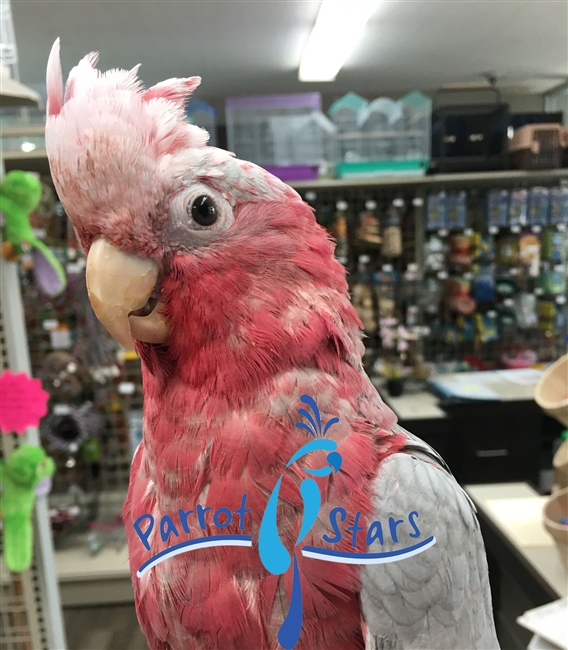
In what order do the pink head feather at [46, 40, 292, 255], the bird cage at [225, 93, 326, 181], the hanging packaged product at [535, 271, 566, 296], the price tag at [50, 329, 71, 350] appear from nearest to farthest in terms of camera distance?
the pink head feather at [46, 40, 292, 255] → the bird cage at [225, 93, 326, 181] → the hanging packaged product at [535, 271, 566, 296] → the price tag at [50, 329, 71, 350]

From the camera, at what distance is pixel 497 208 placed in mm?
710

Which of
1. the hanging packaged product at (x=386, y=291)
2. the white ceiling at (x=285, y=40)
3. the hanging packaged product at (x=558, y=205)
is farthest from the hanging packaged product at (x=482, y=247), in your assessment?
the white ceiling at (x=285, y=40)

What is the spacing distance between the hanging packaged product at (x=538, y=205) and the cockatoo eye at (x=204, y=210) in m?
0.47

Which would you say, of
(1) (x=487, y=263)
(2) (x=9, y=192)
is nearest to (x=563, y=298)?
(1) (x=487, y=263)

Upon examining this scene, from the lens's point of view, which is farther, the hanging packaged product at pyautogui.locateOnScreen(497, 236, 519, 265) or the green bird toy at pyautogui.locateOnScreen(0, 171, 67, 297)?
the green bird toy at pyautogui.locateOnScreen(0, 171, 67, 297)

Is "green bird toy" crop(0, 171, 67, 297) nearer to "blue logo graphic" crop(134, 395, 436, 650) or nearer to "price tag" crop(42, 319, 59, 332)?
"price tag" crop(42, 319, 59, 332)

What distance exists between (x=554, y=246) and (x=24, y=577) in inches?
49.6

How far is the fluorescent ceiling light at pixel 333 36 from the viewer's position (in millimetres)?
384

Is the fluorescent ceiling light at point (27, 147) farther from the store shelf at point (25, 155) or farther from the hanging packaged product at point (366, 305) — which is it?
the hanging packaged product at point (366, 305)

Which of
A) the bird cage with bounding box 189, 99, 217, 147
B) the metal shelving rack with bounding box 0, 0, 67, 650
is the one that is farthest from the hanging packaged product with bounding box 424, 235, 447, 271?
the metal shelving rack with bounding box 0, 0, 67, 650

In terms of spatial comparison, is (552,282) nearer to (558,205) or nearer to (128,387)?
(558,205)

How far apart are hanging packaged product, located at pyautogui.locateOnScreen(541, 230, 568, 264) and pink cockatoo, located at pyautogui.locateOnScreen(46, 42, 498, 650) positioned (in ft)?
1.37

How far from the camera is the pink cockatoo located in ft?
1.11

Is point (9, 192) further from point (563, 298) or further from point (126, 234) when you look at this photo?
point (563, 298)
